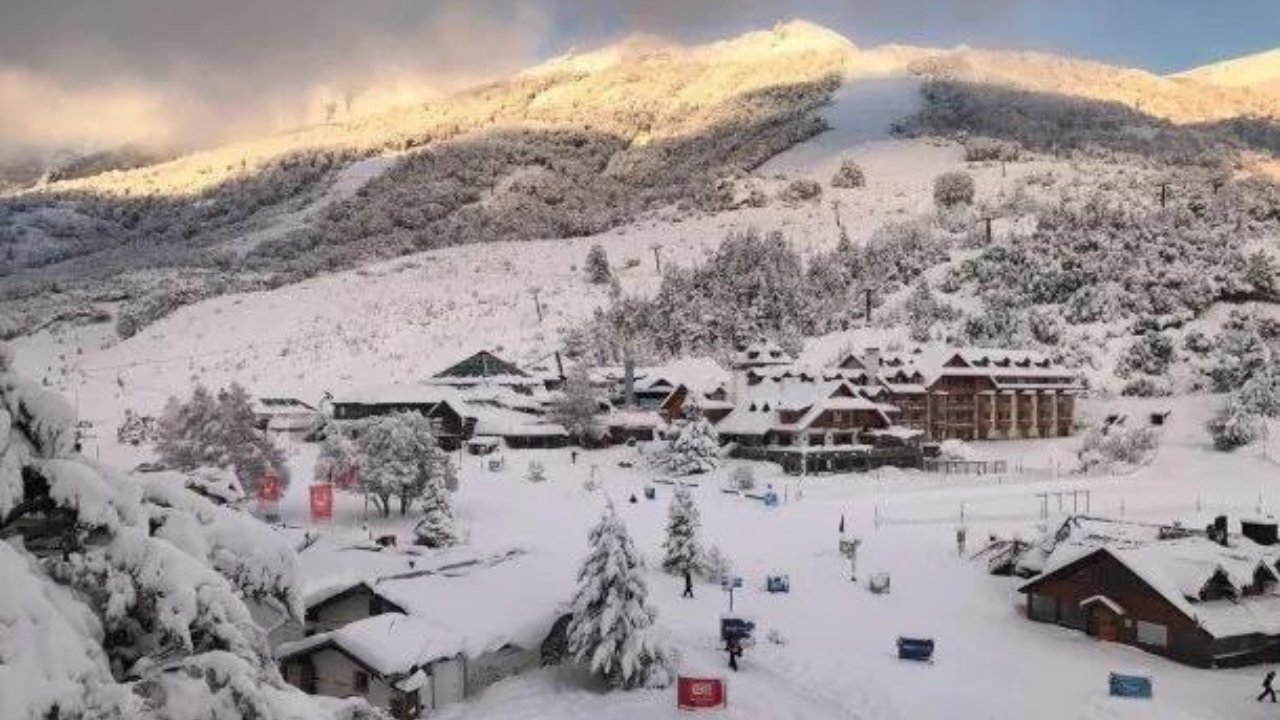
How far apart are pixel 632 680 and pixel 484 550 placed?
17.5 metres

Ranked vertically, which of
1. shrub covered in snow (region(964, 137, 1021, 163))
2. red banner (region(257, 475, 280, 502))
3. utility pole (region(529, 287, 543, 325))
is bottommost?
red banner (region(257, 475, 280, 502))

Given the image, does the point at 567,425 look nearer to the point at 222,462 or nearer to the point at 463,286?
the point at 222,462

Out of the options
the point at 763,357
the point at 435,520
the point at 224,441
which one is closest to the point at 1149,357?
the point at 763,357

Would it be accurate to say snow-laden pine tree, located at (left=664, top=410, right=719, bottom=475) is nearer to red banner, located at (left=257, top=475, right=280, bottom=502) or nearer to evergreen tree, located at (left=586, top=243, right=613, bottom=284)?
red banner, located at (left=257, top=475, right=280, bottom=502)

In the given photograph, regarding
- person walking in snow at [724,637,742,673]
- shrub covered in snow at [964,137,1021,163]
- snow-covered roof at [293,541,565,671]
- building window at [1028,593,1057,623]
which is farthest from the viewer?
shrub covered in snow at [964,137,1021,163]

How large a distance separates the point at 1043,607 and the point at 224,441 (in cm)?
4019

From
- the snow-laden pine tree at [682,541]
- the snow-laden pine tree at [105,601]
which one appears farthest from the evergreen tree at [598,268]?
the snow-laden pine tree at [105,601]

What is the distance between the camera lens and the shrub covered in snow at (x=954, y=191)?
160875mm

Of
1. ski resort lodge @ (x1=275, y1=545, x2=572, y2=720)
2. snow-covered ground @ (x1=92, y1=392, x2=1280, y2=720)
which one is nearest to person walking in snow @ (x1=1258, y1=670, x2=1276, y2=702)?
snow-covered ground @ (x1=92, y1=392, x2=1280, y2=720)

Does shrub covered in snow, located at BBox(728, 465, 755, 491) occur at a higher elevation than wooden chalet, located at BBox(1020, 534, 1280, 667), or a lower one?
higher

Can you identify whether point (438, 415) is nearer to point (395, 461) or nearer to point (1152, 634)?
point (395, 461)

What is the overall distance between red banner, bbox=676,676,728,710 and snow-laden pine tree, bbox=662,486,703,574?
15036 millimetres

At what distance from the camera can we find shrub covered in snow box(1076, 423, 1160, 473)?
241 feet

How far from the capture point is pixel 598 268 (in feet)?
511
